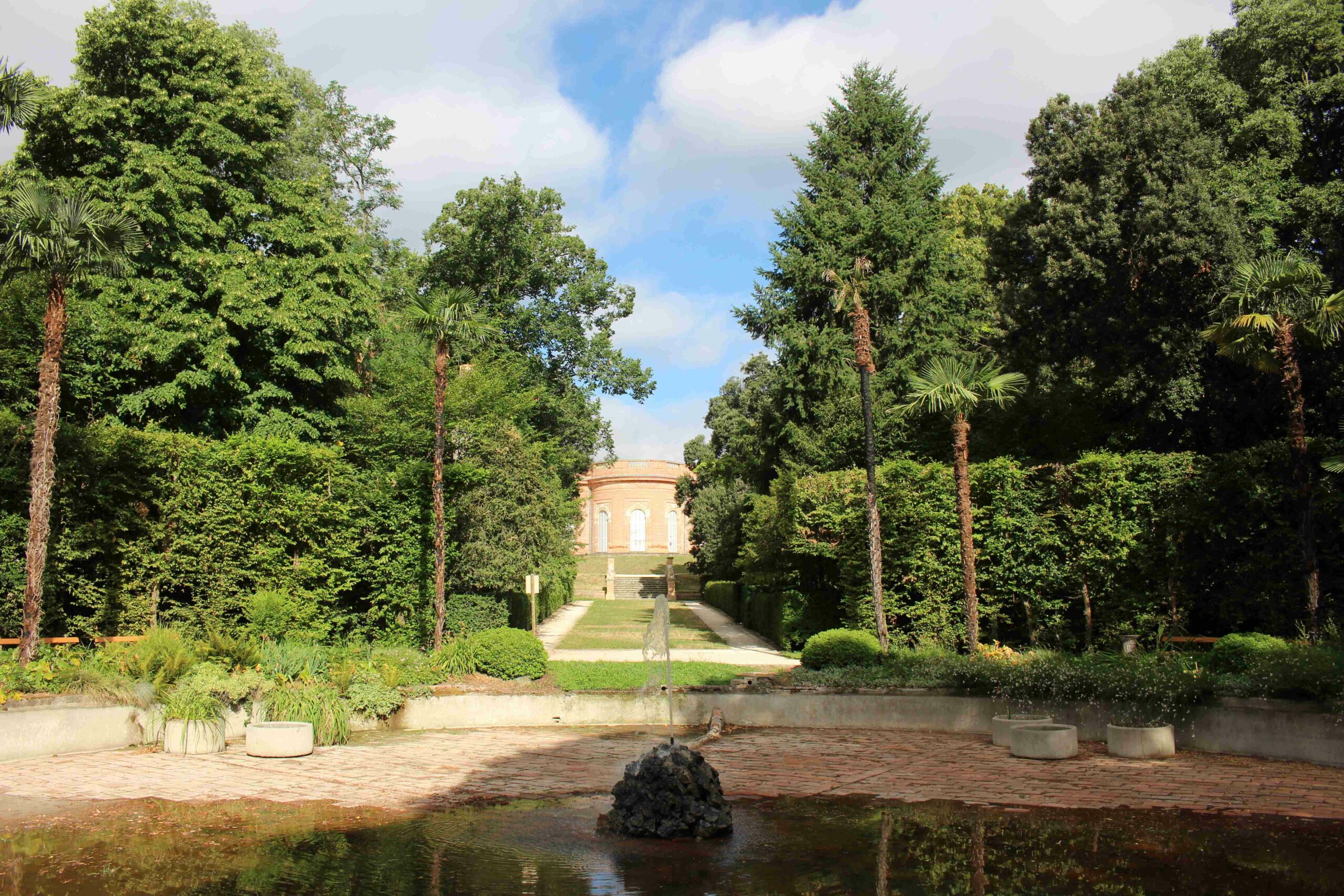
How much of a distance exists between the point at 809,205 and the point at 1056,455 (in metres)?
9.79

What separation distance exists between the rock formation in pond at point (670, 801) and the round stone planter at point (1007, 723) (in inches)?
186

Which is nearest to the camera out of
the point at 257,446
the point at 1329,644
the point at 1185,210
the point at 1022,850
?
the point at 1022,850

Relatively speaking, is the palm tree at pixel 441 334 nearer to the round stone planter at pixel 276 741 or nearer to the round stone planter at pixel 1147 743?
the round stone planter at pixel 276 741

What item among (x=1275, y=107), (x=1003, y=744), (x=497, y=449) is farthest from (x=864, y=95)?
(x=1003, y=744)

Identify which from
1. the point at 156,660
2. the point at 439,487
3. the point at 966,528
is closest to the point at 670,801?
the point at 156,660

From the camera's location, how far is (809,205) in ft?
87.9

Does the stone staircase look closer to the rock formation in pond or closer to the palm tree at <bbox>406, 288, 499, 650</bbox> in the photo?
the palm tree at <bbox>406, 288, 499, 650</bbox>

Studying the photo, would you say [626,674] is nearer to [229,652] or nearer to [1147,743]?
[229,652]

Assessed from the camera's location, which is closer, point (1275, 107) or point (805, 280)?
point (1275, 107)

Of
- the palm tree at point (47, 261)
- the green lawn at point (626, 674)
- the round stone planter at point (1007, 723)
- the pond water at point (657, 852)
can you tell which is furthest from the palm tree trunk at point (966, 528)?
the palm tree at point (47, 261)

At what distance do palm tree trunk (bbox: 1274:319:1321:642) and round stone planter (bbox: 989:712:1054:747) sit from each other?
470 centimetres

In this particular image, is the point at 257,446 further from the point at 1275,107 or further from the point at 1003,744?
the point at 1275,107

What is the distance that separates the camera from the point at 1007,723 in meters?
11.0

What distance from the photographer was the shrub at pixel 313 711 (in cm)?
1134
